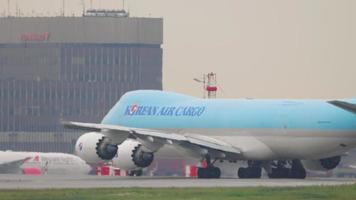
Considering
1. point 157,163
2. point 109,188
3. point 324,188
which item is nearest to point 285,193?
point 324,188

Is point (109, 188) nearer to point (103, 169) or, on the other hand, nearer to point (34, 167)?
point (103, 169)

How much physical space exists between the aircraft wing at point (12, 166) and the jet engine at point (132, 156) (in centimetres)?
4498

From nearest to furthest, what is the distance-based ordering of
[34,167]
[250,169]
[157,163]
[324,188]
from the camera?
[324,188]
[250,169]
[157,163]
[34,167]

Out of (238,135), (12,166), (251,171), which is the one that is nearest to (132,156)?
(238,135)

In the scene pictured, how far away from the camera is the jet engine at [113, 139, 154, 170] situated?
77.4m

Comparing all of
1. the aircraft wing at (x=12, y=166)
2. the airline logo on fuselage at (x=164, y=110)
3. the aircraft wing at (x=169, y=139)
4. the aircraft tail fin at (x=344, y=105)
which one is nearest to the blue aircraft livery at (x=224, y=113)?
the airline logo on fuselage at (x=164, y=110)

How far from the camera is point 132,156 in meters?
78.9

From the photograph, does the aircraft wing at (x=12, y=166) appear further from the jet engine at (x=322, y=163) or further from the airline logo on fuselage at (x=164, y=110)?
the jet engine at (x=322, y=163)

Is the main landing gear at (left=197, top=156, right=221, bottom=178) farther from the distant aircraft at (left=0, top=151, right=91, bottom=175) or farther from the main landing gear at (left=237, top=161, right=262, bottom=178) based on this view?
the distant aircraft at (left=0, top=151, right=91, bottom=175)

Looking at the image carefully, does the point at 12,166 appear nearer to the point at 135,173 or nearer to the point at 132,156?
the point at 135,173

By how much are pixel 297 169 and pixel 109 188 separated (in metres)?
21.4

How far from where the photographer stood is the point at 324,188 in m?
58.4

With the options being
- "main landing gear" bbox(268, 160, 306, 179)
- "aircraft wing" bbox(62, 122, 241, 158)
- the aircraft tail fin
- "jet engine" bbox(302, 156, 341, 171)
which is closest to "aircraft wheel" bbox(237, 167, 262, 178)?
"main landing gear" bbox(268, 160, 306, 179)

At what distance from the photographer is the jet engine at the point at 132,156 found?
77.4 metres
